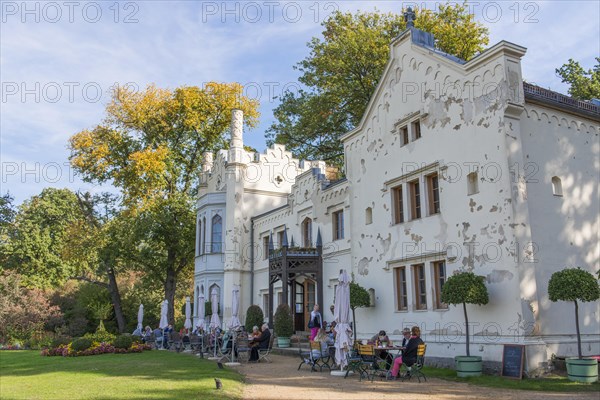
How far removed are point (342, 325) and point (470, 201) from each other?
17.5 feet

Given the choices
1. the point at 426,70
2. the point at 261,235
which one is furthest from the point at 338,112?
the point at 426,70

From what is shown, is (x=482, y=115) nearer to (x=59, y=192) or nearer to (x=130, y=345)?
(x=130, y=345)

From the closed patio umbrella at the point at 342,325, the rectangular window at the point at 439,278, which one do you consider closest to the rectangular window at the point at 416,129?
the rectangular window at the point at 439,278

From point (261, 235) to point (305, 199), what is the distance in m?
5.52

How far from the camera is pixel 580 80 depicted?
90.7ft

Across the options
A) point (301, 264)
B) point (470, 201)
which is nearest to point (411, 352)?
point (470, 201)

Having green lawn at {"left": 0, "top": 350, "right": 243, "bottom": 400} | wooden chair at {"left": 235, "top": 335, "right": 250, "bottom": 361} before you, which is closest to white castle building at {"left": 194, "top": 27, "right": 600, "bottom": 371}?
wooden chair at {"left": 235, "top": 335, "right": 250, "bottom": 361}

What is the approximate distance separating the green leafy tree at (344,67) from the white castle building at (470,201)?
452 inches

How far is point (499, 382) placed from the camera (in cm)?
1245

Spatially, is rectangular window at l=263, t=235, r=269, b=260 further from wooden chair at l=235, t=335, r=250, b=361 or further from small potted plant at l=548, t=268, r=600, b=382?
small potted plant at l=548, t=268, r=600, b=382

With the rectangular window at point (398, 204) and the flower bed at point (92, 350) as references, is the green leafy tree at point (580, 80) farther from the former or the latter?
the flower bed at point (92, 350)

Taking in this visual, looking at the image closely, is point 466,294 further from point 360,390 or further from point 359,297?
point 359,297

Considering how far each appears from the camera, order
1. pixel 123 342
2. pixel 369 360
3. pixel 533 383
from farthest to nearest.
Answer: pixel 123 342 < pixel 369 360 < pixel 533 383

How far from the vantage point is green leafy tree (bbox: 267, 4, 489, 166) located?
30.8 meters
